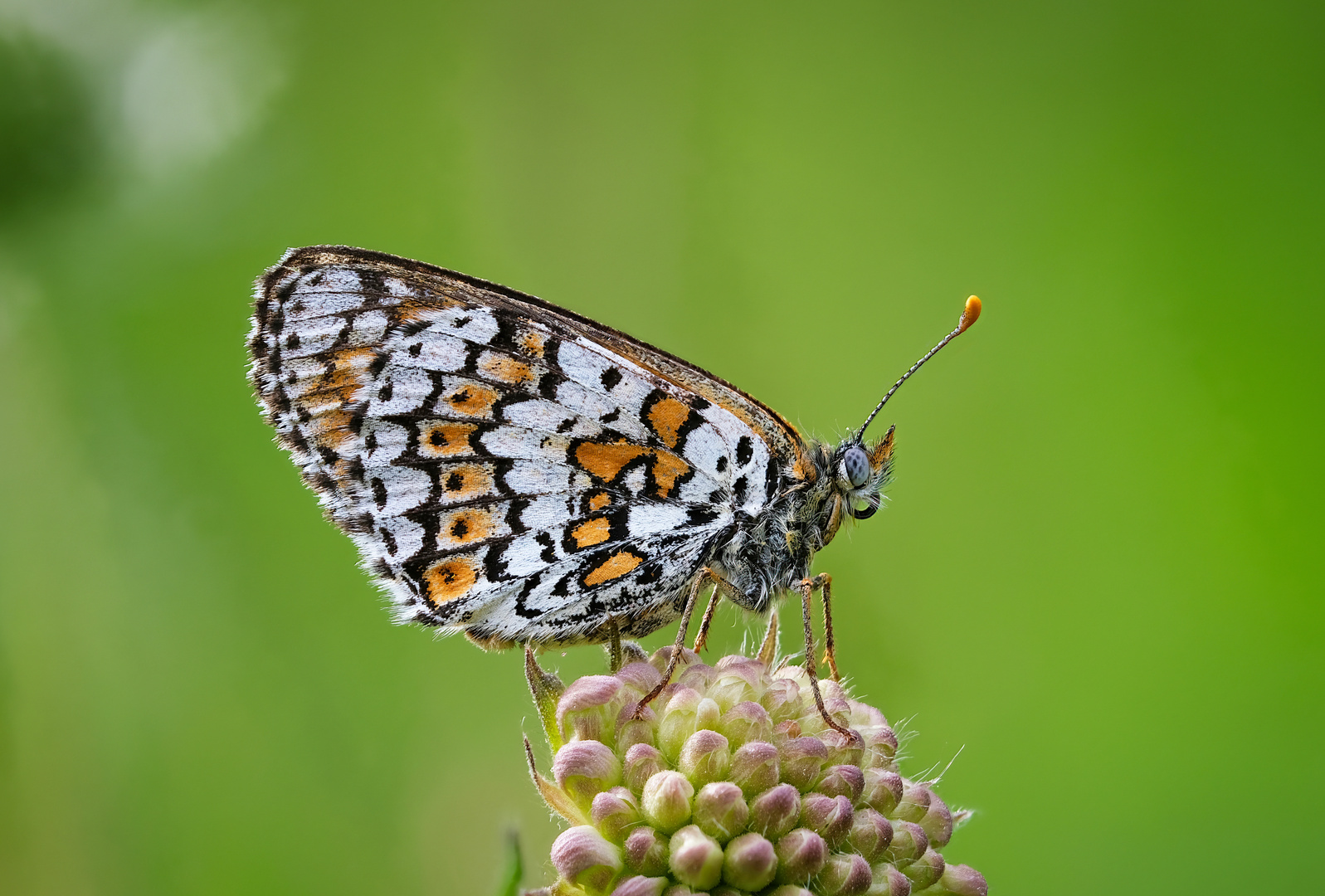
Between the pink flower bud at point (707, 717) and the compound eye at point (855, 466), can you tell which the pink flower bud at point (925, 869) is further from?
the compound eye at point (855, 466)

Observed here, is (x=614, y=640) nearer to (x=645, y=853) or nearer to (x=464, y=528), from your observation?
(x=464, y=528)

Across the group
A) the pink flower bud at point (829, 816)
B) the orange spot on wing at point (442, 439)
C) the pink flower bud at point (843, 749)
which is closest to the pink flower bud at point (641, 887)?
the pink flower bud at point (829, 816)

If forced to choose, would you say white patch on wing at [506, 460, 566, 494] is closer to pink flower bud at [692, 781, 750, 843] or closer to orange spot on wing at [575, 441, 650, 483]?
orange spot on wing at [575, 441, 650, 483]

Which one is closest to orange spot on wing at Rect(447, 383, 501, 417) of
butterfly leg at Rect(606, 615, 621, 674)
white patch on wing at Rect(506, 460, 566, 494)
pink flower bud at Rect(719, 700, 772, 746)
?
white patch on wing at Rect(506, 460, 566, 494)

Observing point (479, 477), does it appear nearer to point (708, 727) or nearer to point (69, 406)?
point (708, 727)

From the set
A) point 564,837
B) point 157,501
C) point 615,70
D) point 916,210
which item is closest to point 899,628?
point 916,210

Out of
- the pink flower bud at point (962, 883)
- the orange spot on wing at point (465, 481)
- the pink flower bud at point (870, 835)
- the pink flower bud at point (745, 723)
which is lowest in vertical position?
the pink flower bud at point (962, 883)

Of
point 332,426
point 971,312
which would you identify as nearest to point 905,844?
point 971,312
